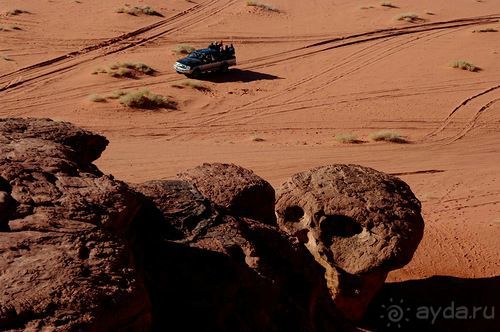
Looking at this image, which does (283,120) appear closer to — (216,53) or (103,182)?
(216,53)

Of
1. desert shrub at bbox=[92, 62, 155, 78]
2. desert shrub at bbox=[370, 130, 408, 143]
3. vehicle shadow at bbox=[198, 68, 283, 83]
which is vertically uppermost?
desert shrub at bbox=[92, 62, 155, 78]

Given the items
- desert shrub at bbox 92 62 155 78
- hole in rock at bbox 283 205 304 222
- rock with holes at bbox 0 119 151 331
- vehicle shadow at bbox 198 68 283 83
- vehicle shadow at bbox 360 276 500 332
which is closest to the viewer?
rock with holes at bbox 0 119 151 331

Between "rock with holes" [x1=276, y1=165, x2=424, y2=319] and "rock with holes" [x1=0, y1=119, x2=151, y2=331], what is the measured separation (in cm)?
401

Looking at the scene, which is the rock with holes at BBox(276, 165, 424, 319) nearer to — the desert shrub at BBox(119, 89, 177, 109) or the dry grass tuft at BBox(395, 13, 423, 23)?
the desert shrub at BBox(119, 89, 177, 109)

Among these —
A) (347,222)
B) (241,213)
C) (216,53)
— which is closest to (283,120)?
(216,53)

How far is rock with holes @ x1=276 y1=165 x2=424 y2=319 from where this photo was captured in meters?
8.85

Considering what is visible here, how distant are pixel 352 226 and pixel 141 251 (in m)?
4.30

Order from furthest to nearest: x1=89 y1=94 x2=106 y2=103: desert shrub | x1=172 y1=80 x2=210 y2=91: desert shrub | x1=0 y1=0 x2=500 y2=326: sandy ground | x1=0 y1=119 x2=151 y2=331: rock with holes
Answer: x1=172 y1=80 x2=210 y2=91: desert shrub, x1=89 y1=94 x2=106 y2=103: desert shrub, x1=0 y1=0 x2=500 y2=326: sandy ground, x1=0 y1=119 x2=151 y2=331: rock with holes

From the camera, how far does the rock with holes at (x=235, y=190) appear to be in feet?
24.6

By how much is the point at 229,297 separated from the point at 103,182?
1.51 m

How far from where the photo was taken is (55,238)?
14.9 ft

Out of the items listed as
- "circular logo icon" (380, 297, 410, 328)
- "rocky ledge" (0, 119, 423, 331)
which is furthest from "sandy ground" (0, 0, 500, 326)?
"rocky ledge" (0, 119, 423, 331)

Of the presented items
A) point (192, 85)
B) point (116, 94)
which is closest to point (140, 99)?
point (116, 94)

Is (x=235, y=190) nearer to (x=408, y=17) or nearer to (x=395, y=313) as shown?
(x=395, y=313)
